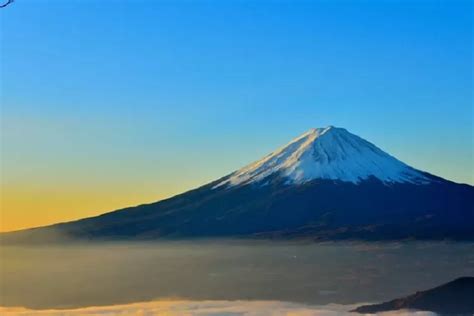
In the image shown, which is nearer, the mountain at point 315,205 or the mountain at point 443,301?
the mountain at point 443,301

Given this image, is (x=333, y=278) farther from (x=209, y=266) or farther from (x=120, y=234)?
(x=120, y=234)

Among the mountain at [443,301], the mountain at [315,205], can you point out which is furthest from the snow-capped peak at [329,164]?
the mountain at [443,301]

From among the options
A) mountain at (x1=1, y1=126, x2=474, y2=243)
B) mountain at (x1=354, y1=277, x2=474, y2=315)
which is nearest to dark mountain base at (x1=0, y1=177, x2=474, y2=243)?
mountain at (x1=1, y1=126, x2=474, y2=243)

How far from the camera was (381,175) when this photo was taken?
424 ft

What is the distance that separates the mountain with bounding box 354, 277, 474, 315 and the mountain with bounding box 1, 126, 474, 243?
5435 centimetres

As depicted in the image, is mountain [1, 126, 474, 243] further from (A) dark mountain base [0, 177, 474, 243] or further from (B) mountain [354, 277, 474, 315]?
(B) mountain [354, 277, 474, 315]

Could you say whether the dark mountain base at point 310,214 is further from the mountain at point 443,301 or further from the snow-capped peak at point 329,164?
the mountain at point 443,301

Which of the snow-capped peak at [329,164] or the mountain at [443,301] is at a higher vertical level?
the snow-capped peak at [329,164]

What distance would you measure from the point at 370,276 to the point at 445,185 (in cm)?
4305

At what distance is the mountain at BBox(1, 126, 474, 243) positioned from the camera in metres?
111

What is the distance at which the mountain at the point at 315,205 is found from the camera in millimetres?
111188

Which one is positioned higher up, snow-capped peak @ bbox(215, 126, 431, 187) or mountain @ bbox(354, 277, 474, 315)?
snow-capped peak @ bbox(215, 126, 431, 187)

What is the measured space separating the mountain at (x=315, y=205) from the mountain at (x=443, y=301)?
5435cm

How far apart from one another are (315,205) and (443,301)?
69.9 meters
